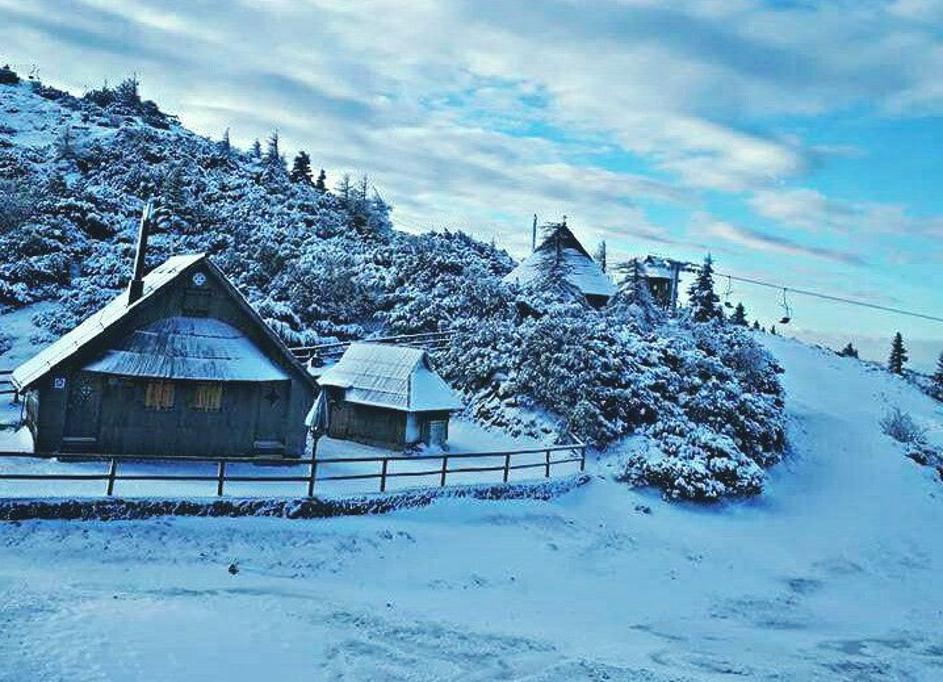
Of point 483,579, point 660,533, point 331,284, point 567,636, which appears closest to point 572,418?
point 660,533

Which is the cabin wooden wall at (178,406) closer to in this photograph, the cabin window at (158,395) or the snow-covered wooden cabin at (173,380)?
the snow-covered wooden cabin at (173,380)

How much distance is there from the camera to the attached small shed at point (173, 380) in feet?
69.5

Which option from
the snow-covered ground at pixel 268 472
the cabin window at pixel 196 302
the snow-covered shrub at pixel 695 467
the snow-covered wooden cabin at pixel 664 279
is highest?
the snow-covered wooden cabin at pixel 664 279

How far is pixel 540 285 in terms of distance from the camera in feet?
140

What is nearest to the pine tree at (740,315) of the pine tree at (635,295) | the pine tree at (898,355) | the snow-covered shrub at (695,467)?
the pine tree at (898,355)

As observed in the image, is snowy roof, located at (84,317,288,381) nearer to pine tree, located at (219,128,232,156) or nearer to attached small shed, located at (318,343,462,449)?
attached small shed, located at (318,343,462,449)

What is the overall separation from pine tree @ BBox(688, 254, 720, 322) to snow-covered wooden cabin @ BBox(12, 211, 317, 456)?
46.1m

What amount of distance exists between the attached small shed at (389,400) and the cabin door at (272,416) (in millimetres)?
3828

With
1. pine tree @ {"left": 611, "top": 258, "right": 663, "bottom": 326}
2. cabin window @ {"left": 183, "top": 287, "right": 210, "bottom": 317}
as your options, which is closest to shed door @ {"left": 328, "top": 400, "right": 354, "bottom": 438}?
cabin window @ {"left": 183, "top": 287, "right": 210, "bottom": 317}

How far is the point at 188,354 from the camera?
22.0 meters

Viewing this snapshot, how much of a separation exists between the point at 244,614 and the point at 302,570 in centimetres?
323

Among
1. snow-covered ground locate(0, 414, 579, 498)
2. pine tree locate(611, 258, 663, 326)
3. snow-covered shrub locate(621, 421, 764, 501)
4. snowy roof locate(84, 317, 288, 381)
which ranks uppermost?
pine tree locate(611, 258, 663, 326)

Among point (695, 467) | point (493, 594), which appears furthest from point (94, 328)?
point (695, 467)

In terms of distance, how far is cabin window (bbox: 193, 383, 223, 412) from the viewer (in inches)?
878
